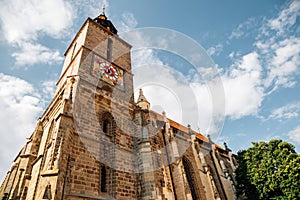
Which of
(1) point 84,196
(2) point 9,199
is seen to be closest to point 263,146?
(1) point 84,196

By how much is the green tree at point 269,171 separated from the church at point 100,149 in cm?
252

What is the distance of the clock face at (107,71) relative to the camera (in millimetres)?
12906

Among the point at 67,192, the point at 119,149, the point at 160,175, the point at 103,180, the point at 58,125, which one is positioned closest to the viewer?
the point at 67,192

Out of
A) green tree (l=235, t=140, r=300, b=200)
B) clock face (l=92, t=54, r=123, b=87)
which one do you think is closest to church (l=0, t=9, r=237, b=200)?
clock face (l=92, t=54, r=123, b=87)

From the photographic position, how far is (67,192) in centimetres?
681

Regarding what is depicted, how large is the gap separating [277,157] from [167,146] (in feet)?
Result: 27.4

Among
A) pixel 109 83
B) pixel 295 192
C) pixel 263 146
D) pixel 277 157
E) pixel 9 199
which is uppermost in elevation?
pixel 109 83

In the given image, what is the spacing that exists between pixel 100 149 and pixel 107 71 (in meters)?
6.33

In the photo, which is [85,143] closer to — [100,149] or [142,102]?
[100,149]

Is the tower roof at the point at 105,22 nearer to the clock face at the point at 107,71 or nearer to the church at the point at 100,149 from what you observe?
the church at the point at 100,149

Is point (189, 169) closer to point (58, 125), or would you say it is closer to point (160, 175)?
point (160, 175)

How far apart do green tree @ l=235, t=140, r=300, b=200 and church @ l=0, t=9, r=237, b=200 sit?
2.52 metres

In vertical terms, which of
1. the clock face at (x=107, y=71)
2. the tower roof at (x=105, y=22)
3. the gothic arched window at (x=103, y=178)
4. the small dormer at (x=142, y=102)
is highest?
the tower roof at (x=105, y=22)

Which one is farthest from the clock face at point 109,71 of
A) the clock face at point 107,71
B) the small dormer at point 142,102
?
the small dormer at point 142,102
